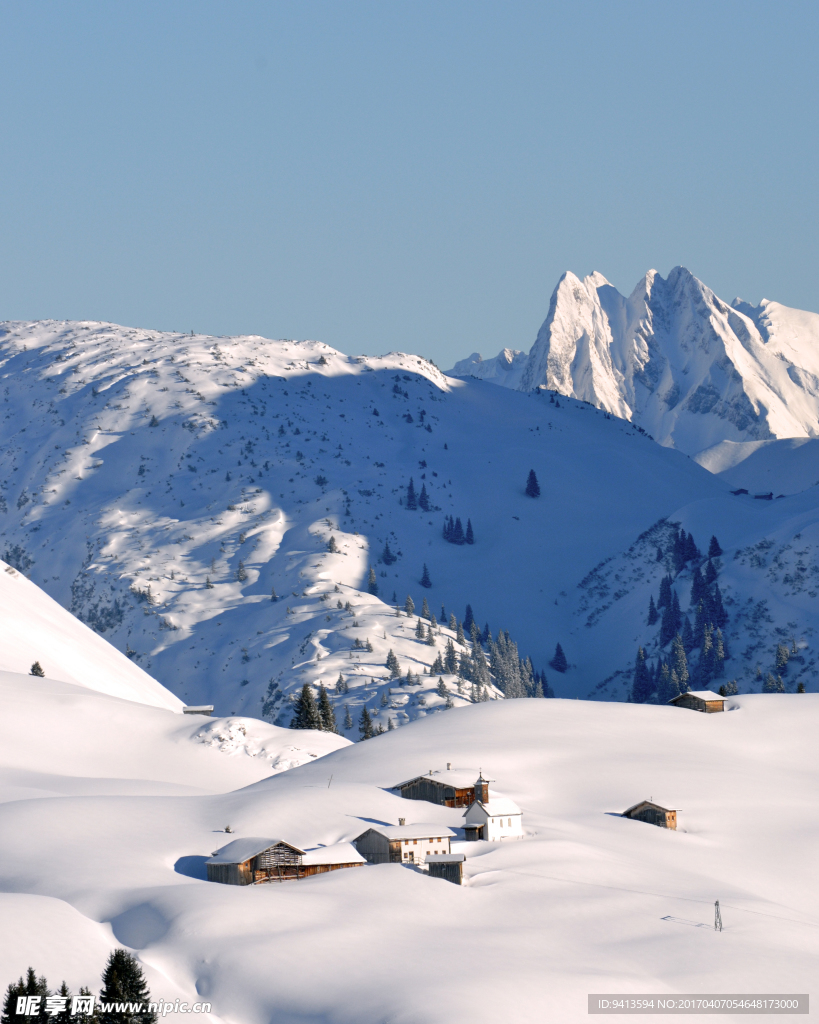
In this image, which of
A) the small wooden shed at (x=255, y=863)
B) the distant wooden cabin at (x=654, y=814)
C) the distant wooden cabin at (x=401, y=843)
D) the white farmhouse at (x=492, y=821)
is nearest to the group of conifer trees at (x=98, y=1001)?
the small wooden shed at (x=255, y=863)

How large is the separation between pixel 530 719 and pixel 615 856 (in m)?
37.3

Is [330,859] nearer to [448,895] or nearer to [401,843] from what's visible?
[401,843]

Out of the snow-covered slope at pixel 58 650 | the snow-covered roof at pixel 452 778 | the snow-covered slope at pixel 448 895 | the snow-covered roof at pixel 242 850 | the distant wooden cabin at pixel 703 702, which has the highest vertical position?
the snow-covered slope at pixel 58 650

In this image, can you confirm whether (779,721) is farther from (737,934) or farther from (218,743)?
(737,934)

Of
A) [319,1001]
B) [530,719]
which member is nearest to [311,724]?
[530,719]

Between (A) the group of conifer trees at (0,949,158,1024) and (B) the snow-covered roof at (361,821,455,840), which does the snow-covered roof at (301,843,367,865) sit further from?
(A) the group of conifer trees at (0,949,158,1024)

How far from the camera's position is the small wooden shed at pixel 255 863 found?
67.7m

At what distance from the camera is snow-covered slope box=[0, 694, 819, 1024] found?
53.0 metres

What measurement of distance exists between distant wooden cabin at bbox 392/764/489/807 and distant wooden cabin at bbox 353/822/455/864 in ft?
35.7

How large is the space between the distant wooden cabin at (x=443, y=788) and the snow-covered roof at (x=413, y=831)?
→ 9923 mm

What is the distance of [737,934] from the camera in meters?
64.1

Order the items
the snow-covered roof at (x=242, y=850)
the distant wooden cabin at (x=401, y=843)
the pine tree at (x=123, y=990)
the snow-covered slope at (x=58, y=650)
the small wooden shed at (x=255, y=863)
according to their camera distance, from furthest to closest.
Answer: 1. the snow-covered slope at (x=58, y=650)
2. the distant wooden cabin at (x=401, y=843)
3. the snow-covered roof at (x=242, y=850)
4. the small wooden shed at (x=255, y=863)
5. the pine tree at (x=123, y=990)

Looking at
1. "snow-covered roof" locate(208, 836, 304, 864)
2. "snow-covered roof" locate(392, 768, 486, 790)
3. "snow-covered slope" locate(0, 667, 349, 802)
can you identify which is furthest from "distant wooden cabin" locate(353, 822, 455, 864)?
"snow-covered slope" locate(0, 667, 349, 802)

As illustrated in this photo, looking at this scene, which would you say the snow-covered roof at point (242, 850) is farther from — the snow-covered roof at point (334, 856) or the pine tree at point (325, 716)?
the pine tree at point (325, 716)
